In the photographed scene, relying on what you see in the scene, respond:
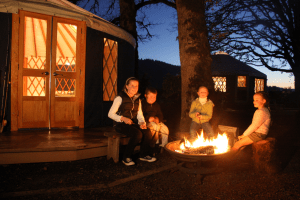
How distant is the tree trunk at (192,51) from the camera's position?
4082 mm

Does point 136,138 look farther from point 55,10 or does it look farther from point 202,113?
point 55,10

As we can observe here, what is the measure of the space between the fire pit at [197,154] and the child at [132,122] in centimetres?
50

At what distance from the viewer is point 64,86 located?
4.63 metres

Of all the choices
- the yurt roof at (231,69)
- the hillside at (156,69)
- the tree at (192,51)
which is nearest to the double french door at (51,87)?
the tree at (192,51)

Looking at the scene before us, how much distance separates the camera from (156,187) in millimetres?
2318

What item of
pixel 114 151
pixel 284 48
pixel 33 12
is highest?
pixel 284 48

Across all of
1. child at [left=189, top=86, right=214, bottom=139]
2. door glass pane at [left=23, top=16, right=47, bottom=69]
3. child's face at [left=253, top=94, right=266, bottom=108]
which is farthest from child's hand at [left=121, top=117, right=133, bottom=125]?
door glass pane at [left=23, top=16, right=47, bottom=69]

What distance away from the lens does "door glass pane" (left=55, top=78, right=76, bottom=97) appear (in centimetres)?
461

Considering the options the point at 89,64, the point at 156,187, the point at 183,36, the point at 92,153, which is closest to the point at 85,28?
the point at 89,64

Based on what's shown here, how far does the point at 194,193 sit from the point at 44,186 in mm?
1504

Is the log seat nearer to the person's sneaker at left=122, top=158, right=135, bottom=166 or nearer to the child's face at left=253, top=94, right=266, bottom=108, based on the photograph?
the person's sneaker at left=122, top=158, right=135, bottom=166

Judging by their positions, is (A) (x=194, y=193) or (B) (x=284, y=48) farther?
(B) (x=284, y=48)

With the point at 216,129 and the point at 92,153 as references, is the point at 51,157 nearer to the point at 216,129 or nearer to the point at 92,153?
the point at 92,153

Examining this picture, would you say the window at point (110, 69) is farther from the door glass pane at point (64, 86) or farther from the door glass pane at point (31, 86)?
the door glass pane at point (31, 86)
